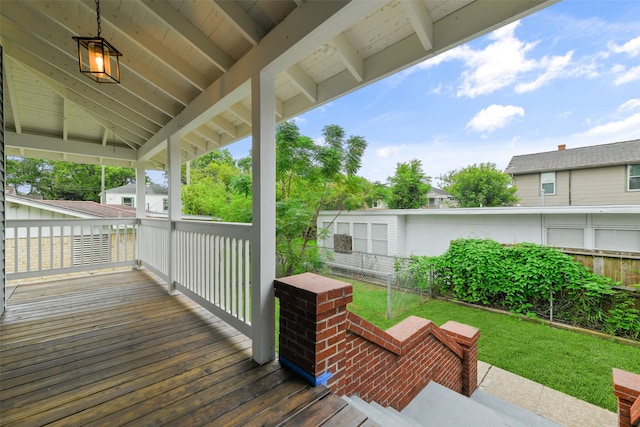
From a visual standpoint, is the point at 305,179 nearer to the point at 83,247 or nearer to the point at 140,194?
the point at 140,194

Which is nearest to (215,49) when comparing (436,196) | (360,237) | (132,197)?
(360,237)

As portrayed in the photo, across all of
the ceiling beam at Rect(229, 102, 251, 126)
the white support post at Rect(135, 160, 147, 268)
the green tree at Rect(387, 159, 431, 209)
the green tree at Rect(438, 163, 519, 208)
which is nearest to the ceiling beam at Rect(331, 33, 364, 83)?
the ceiling beam at Rect(229, 102, 251, 126)

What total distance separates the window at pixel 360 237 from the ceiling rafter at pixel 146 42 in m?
8.91

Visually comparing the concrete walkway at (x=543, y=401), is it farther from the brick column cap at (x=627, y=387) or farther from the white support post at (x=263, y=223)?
the white support post at (x=263, y=223)

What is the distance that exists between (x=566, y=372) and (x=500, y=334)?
50.3 inches

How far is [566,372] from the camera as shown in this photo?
12.9ft

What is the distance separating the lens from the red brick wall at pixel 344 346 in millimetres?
1754

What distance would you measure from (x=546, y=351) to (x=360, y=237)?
698cm

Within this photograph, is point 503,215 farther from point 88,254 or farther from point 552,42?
point 552,42

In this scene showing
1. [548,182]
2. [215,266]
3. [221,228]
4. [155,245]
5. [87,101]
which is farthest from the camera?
[548,182]

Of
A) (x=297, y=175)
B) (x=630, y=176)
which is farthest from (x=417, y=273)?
(x=630, y=176)

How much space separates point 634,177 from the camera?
999 centimetres

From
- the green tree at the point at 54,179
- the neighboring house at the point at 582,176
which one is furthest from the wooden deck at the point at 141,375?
the green tree at the point at 54,179

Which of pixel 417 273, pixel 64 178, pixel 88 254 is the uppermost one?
pixel 64 178
